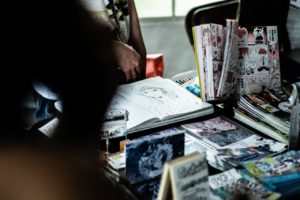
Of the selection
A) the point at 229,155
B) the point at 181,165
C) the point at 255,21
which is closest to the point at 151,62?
Result: the point at 255,21

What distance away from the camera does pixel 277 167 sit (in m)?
1.25

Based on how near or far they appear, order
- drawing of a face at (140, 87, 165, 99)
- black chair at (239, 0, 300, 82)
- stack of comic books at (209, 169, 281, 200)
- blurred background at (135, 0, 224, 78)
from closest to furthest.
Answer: stack of comic books at (209, 169, 281, 200) < drawing of a face at (140, 87, 165, 99) < black chair at (239, 0, 300, 82) < blurred background at (135, 0, 224, 78)

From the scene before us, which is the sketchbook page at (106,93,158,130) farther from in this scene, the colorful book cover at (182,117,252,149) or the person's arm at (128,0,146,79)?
the person's arm at (128,0,146,79)

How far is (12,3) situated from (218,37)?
4.07ft

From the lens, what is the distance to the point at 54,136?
0.56 meters

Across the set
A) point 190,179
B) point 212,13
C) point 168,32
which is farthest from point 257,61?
point 168,32

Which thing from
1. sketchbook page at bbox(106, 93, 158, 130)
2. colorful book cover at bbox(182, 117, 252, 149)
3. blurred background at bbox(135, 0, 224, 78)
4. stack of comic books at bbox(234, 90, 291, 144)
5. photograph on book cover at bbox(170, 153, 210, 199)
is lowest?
blurred background at bbox(135, 0, 224, 78)

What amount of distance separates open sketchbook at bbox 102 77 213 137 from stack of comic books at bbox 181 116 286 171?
2.3 inches

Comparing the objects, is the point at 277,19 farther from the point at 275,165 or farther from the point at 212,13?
the point at 275,165

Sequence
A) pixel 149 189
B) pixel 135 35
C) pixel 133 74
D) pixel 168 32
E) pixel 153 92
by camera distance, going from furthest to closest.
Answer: pixel 168 32, pixel 135 35, pixel 133 74, pixel 153 92, pixel 149 189

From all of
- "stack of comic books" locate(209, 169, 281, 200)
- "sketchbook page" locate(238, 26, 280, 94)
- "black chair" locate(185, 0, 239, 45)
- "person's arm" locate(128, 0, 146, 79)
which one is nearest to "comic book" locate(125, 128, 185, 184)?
"stack of comic books" locate(209, 169, 281, 200)

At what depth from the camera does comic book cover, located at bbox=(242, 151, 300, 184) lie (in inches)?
47.1

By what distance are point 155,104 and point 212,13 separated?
144 centimetres

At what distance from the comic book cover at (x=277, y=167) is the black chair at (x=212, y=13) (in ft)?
5.45
